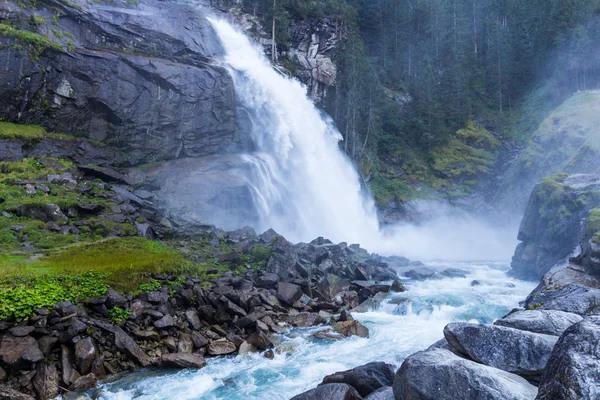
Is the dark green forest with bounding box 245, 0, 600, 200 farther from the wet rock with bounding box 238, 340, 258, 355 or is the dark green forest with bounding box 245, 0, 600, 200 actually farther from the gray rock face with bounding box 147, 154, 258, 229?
the wet rock with bounding box 238, 340, 258, 355

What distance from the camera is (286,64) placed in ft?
142

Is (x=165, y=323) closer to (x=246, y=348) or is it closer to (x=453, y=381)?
(x=246, y=348)

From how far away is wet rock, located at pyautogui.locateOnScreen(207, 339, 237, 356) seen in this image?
39.0 ft

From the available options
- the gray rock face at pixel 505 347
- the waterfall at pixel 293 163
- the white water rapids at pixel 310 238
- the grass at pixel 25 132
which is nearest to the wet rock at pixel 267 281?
the white water rapids at pixel 310 238

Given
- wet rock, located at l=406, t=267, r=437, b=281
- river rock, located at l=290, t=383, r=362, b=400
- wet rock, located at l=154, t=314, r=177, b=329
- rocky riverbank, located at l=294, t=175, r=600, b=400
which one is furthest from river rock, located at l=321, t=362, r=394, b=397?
wet rock, located at l=406, t=267, r=437, b=281

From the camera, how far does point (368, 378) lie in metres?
8.24

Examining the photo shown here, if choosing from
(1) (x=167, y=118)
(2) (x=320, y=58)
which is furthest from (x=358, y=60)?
(1) (x=167, y=118)

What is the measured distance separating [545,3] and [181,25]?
45939 mm

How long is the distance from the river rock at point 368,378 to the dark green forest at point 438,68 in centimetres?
3418

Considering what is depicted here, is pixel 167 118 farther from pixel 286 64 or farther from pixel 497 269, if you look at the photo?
pixel 497 269

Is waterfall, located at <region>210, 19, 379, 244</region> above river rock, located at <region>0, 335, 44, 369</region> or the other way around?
above

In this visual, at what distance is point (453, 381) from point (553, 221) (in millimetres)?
20695

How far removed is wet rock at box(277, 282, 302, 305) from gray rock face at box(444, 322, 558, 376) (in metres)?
9.33

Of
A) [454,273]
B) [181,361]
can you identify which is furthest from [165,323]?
[454,273]
